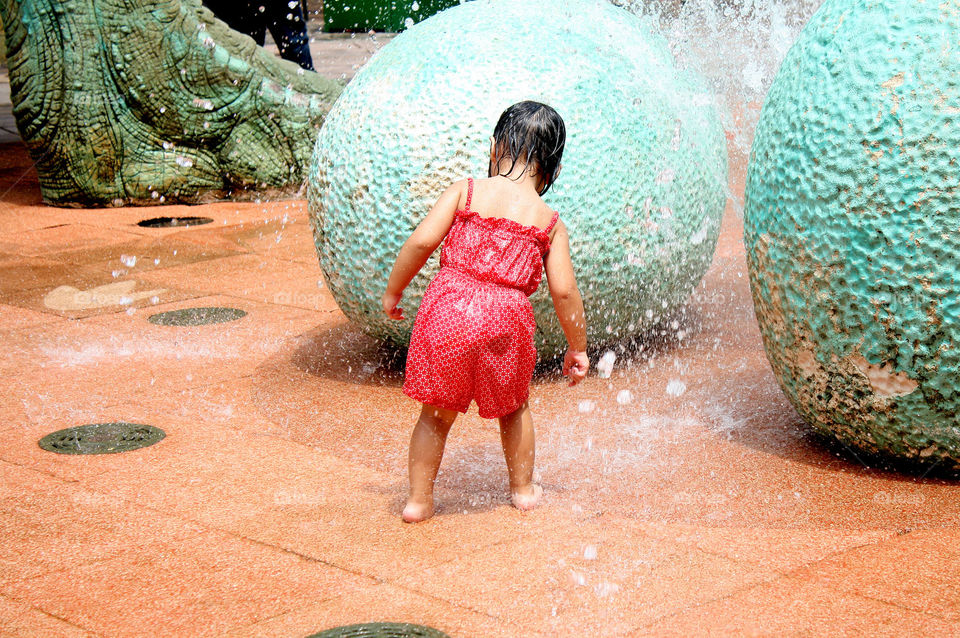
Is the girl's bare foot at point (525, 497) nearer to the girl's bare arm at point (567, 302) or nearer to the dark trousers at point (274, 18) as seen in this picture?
the girl's bare arm at point (567, 302)

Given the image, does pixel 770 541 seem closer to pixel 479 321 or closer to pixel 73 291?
pixel 479 321

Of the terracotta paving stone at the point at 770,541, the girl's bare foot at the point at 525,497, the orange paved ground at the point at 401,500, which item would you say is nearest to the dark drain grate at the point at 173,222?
the orange paved ground at the point at 401,500

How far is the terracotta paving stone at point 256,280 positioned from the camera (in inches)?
271

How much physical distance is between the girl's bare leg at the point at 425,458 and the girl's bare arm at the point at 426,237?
1.46 feet

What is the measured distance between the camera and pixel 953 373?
3672 mm

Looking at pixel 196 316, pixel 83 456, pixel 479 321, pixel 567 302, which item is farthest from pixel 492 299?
pixel 196 316

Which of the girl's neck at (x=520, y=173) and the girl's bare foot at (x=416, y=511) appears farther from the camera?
the girl's neck at (x=520, y=173)

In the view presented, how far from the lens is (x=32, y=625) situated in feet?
9.87

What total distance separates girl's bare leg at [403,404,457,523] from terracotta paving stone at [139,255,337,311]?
296cm

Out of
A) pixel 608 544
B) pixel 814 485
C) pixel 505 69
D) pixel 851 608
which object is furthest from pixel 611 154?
pixel 851 608

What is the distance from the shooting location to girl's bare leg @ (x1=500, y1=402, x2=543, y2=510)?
150 inches

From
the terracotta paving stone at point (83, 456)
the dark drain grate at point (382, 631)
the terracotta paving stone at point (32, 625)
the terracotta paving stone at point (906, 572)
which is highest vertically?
the terracotta paving stone at point (906, 572)

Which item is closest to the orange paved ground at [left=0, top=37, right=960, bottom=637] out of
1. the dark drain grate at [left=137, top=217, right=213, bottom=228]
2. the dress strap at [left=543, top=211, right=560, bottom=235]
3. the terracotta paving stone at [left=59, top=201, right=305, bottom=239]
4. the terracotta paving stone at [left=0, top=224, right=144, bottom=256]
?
the dress strap at [left=543, top=211, right=560, bottom=235]

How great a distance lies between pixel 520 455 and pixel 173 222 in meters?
5.99
